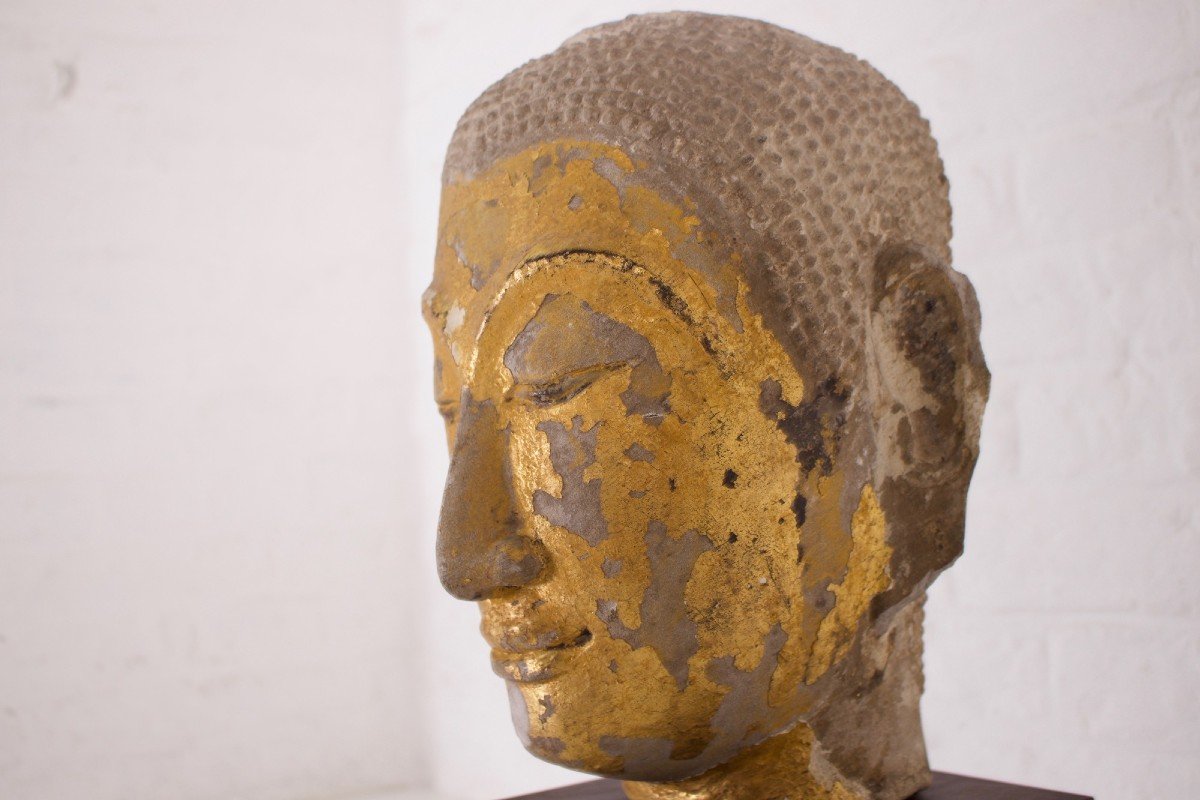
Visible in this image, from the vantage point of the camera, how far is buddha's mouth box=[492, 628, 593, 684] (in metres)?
1.58

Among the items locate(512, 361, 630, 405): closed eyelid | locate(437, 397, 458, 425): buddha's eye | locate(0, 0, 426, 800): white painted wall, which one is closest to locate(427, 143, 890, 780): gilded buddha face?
locate(512, 361, 630, 405): closed eyelid

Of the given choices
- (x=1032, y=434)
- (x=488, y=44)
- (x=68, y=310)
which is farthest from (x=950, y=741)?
(x=68, y=310)

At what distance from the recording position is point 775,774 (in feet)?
5.63

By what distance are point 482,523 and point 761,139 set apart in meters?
0.62

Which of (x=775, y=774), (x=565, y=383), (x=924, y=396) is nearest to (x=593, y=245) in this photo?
(x=565, y=383)

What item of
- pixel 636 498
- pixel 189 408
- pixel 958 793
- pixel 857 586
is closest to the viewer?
pixel 636 498

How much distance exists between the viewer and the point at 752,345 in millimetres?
1546

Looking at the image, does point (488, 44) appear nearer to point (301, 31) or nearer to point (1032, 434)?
point (301, 31)

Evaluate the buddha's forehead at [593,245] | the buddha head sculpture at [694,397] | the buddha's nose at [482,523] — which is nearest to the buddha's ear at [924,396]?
the buddha head sculpture at [694,397]

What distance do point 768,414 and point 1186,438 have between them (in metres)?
0.94

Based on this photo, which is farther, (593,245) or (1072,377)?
(1072,377)

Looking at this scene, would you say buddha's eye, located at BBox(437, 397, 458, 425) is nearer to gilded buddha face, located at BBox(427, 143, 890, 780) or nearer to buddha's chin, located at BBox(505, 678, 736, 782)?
gilded buddha face, located at BBox(427, 143, 890, 780)

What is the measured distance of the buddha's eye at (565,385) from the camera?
1.53 meters

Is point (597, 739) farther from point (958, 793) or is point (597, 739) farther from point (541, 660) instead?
point (958, 793)
